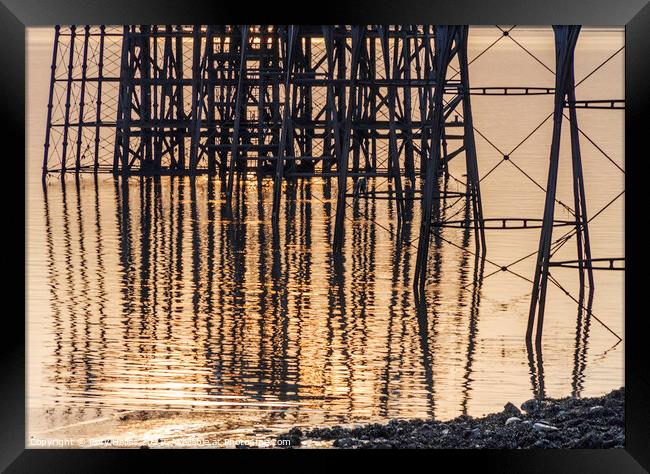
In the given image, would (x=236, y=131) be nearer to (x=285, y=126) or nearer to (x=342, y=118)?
(x=342, y=118)

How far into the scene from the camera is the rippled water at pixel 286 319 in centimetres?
1107

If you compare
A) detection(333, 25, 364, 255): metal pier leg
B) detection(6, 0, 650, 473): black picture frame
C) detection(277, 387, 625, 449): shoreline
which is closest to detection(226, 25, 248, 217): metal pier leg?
detection(333, 25, 364, 255): metal pier leg

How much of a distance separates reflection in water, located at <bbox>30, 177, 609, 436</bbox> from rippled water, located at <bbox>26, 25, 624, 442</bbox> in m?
0.03

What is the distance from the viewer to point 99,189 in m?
32.8

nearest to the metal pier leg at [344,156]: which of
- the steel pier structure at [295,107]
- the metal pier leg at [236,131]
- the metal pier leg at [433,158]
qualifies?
the steel pier structure at [295,107]

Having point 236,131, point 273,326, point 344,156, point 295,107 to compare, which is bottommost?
point 273,326

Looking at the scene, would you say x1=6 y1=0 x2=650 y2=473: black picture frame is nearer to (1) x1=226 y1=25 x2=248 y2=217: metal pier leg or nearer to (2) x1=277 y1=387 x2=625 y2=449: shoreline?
(2) x1=277 y1=387 x2=625 y2=449: shoreline

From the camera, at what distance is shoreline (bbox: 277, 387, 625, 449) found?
9266 millimetres

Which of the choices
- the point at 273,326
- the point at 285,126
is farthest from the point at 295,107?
the point at 273,326

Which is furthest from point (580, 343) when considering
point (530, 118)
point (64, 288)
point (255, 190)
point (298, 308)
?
point (530, 118)
